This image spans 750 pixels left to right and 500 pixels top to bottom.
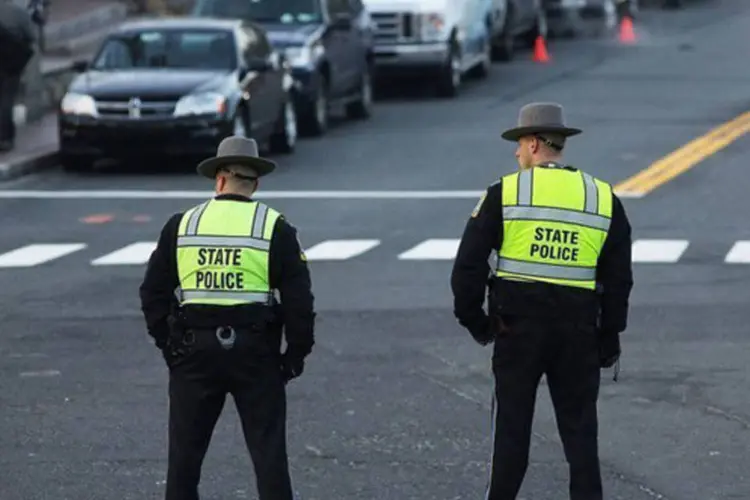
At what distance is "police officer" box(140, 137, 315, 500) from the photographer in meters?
7.58

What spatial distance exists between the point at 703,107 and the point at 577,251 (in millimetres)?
21688

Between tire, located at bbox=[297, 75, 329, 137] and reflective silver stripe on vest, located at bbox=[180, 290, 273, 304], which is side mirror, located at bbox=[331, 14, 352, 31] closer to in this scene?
tire, located at bbox=[297, 75, 329, 137]

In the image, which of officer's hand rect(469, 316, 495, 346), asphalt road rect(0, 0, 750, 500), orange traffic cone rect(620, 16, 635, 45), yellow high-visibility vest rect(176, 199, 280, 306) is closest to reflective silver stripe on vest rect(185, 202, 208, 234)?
yellow high-visibility vest rect(176, 199, 280, 306)

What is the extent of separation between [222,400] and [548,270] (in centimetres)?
128

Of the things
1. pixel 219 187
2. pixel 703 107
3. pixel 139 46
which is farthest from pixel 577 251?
pixel 703 107

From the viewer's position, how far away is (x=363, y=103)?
94.1ft

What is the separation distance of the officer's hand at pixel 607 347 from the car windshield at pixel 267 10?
63.9ft

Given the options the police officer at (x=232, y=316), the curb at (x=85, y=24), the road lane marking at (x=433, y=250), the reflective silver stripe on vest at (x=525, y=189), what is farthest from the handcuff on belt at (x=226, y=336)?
the curb at (x=85, y=24)

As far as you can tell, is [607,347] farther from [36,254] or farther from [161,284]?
[36,254]

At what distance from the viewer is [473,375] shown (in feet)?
39.2

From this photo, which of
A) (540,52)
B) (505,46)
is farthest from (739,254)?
(540,52)

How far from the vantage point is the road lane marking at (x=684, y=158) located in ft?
70.0

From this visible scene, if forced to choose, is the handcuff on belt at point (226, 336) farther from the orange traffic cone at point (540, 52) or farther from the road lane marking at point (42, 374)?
the orange traffic cone at point (540, 52)

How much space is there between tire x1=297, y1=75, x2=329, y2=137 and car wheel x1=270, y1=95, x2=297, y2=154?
3.50 ft
